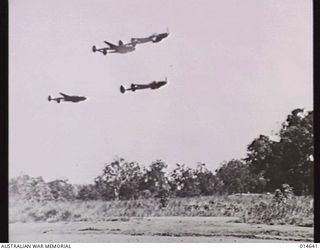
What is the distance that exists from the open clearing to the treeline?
0.05 meters

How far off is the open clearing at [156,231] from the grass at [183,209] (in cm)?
1

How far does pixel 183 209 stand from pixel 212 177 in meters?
0.09

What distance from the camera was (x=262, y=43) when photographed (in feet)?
3.69

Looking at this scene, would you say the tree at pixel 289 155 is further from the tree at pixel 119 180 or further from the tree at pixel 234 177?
the tree at pixel 119 180

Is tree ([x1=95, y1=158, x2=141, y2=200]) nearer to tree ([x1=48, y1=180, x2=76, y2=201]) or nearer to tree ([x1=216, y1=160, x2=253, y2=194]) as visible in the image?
tree ([x1=48, y1=180, x2=76, y2=201])

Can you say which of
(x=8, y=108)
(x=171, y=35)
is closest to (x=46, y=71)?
(x=8, y=108)

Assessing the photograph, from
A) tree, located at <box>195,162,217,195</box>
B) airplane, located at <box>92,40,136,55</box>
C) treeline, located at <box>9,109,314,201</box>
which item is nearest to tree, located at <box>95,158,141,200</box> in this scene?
treeline, located at <box>9,109,314,201</box>

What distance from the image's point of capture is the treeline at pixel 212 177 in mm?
1119

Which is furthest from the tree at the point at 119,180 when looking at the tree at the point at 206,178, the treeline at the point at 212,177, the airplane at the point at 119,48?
the airplane at the point at 119,48

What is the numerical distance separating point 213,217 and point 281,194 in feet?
0.49

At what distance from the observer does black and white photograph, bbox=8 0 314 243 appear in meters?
1.12

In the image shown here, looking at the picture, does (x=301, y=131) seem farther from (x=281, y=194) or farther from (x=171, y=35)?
(x=171, y=35)

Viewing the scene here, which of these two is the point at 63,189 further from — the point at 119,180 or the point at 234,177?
the point at 234,177

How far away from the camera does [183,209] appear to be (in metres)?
1.14
